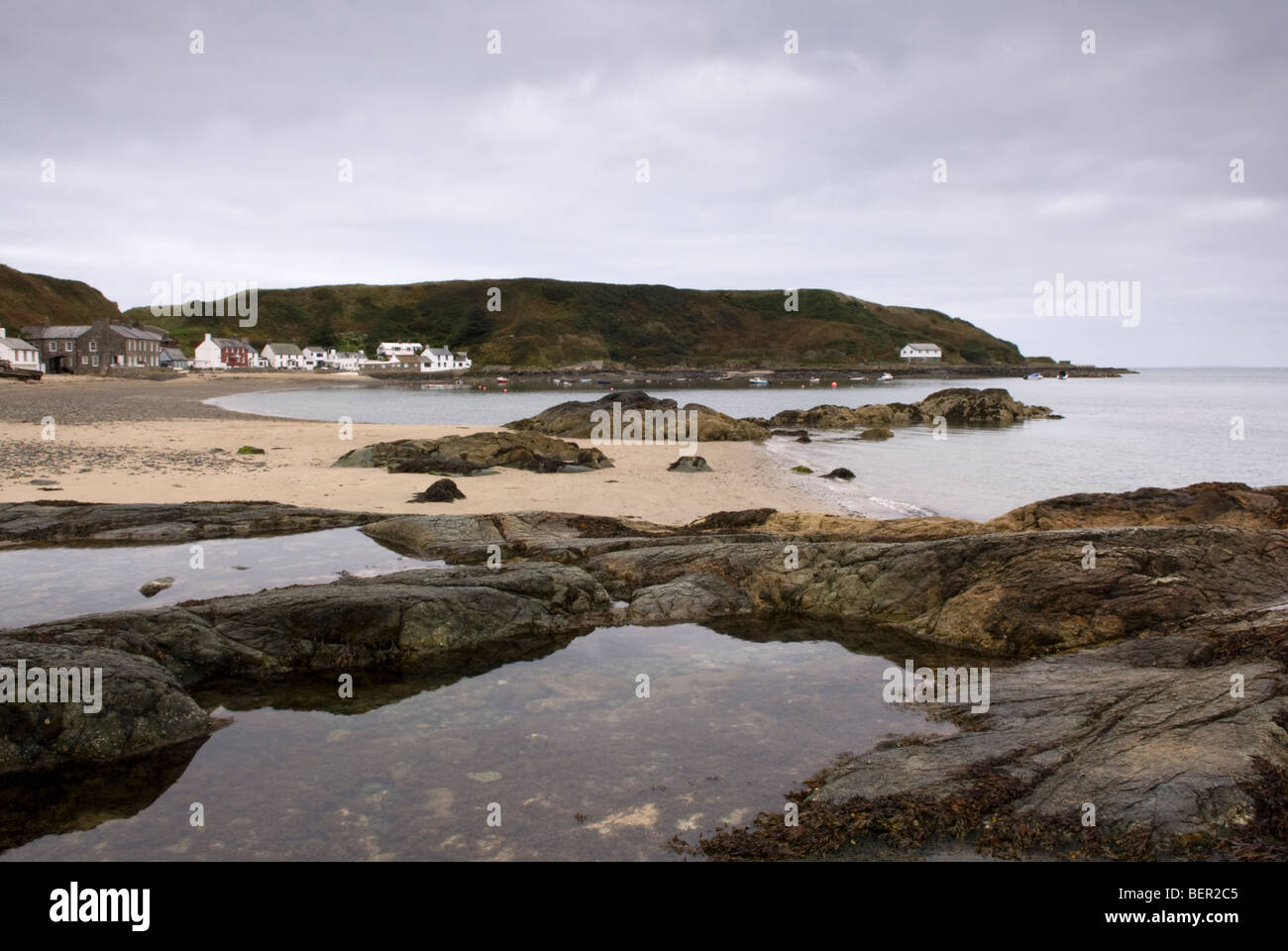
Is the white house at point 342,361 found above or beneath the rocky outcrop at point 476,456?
above

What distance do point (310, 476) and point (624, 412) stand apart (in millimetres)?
21984

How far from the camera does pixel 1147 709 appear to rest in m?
6.96

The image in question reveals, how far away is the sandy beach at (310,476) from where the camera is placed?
67.1 feet

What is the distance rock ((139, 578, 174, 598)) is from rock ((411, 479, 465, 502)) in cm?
832

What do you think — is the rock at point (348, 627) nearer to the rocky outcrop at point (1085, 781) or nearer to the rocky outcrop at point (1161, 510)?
the rocky outcrop at point (1085, 781)

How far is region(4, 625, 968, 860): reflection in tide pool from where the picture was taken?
5953 millimetres

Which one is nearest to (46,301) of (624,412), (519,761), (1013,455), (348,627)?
(624,412)

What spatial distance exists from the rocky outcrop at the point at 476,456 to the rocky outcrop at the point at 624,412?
11.1 m

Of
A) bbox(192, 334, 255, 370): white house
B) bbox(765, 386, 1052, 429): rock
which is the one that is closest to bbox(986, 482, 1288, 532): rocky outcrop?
bbox(765, 386, 1052, 429): rock

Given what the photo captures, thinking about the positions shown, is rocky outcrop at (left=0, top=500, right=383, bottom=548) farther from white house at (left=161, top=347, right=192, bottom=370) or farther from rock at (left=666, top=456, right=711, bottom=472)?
white house at (left=161, top=347, right=192, bottom=370)

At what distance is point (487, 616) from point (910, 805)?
6321 mm

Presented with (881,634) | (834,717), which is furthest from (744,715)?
(881,634)

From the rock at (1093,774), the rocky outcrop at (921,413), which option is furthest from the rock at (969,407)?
the rock at (1093,774)
